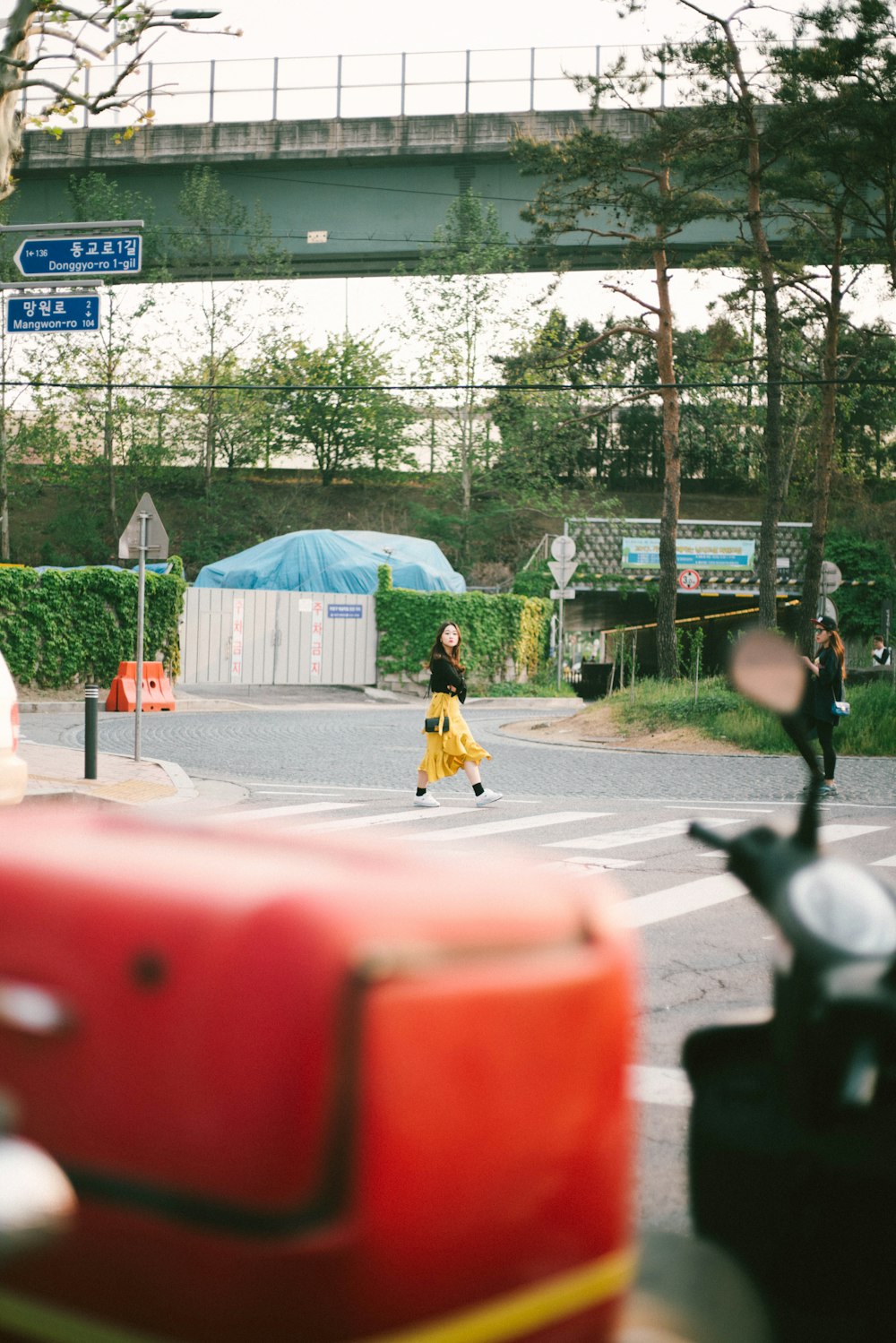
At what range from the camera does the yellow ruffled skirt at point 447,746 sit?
1391 cm

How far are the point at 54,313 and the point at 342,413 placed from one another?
1656 inches

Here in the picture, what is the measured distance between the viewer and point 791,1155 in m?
1.98

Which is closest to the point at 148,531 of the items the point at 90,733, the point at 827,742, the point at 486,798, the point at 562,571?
the point at 90,733

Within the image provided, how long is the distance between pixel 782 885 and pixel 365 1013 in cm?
85

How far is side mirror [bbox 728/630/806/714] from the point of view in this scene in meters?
2.25

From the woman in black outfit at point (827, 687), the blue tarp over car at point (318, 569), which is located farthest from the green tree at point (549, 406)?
the woman in black outfit at point (827, 687)

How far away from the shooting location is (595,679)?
38.1 m

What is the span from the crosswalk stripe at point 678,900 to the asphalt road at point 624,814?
0.8 inches

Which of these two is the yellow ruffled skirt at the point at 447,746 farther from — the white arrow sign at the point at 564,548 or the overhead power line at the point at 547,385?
the white arrow sign at the point at 564,548

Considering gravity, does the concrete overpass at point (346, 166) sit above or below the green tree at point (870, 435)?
above

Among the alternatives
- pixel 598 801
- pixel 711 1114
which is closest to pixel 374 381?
pixel 598 801

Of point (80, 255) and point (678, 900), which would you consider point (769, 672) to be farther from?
point (80, 255)

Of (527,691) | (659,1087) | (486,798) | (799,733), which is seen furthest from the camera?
(527,691)

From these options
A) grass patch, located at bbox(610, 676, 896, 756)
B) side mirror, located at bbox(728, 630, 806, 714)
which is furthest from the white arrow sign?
side mirror, located at bbox(728, 630, 806, 714)
